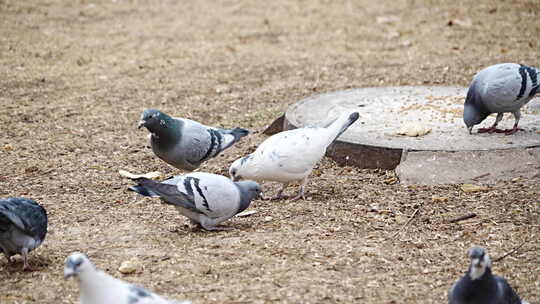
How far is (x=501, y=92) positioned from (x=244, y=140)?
2147 millimetres

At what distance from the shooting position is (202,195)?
4.16 metres

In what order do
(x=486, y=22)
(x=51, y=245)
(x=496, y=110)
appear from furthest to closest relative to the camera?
(x=486, y=22), (x=496, y=110), (x=51, y=245)

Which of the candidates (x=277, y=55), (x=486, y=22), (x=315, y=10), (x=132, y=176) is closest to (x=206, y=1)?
(x=315, y=10)

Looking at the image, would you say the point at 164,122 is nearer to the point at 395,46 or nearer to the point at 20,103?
the point at 20,103

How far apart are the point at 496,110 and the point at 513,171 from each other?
2.10 feet

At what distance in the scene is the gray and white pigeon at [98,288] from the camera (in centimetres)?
281

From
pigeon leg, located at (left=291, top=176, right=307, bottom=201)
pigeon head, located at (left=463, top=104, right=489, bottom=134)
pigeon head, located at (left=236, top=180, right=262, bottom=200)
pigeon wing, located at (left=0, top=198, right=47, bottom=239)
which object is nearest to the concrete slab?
pigeon head, located at (left=463, top=104, right=489, bottom=134)

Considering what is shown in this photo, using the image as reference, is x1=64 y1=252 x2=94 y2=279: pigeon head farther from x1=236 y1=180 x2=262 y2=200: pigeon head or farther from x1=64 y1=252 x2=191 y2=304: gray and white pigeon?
x1=236 y1=180 x2=262 y2=200: pigeon head

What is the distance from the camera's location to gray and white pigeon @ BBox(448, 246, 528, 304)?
9.37 feet

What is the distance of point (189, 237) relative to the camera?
14.0 ft

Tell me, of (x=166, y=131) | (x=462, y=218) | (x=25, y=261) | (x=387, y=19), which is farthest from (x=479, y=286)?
(x=387, y=19)

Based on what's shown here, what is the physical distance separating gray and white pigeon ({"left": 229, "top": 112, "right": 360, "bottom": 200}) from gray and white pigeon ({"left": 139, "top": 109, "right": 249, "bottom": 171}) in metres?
0.55

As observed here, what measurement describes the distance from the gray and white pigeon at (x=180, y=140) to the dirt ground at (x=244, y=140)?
0.39m

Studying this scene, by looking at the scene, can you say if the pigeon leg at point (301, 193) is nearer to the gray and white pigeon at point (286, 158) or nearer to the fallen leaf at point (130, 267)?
the gray and white pigeon at point (286, 158)
